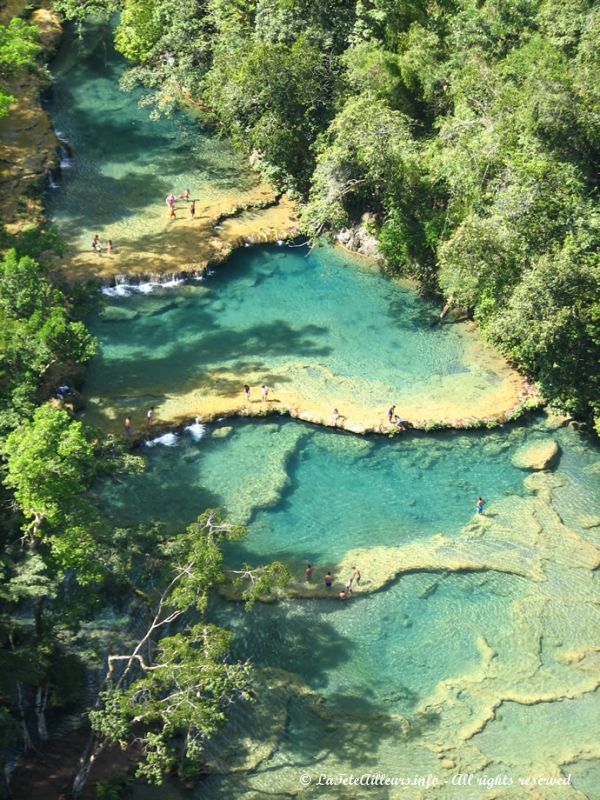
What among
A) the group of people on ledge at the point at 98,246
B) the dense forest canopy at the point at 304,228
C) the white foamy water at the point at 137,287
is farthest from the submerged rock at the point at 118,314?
the group of people on ledge at the point at 98,246

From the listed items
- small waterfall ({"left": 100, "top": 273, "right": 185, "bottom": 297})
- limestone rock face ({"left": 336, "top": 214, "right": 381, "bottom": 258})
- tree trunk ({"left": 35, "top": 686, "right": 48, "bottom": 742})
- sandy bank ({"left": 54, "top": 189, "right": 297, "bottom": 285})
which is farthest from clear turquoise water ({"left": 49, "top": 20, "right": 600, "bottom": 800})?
tree trunk ({"left": 35, "top": 686, "right": 48, "bottom": 742})

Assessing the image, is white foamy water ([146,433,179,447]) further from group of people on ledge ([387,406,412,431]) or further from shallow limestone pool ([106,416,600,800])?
group of people on ledge ([387,406,412,431])

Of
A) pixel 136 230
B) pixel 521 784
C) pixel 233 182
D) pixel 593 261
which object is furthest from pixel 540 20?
pixel 521 784

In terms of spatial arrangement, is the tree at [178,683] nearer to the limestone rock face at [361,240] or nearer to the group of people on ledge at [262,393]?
the group of people on ledge at [262,393]

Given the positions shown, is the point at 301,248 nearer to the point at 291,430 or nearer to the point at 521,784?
the point at 291,430
